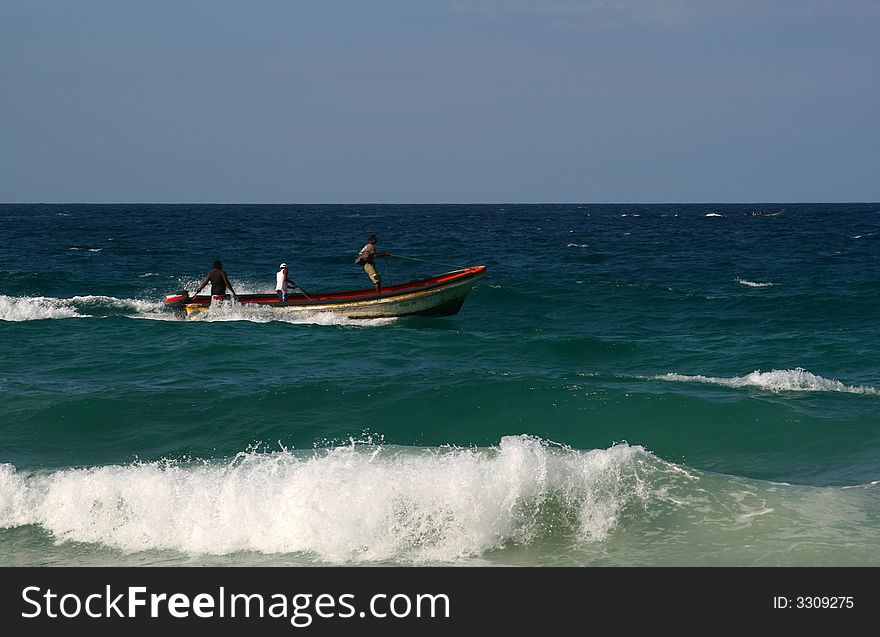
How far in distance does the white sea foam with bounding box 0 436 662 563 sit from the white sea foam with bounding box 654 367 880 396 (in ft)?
19.8

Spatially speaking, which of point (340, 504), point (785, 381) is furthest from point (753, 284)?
point (340, 504)

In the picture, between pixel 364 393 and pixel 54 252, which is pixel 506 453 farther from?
pixel 54 252

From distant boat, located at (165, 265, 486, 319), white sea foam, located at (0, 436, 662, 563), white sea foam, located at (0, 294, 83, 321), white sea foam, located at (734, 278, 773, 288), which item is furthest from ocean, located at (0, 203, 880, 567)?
white sea foam, located at (734, 278, 773, 288)

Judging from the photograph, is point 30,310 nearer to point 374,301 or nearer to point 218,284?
point 218,284

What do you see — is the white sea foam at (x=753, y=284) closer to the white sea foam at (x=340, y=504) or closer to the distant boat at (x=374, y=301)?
the distant boat at (x=374, y=301)

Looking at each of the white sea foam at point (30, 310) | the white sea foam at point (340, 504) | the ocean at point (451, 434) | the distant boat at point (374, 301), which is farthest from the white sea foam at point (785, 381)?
the white sea foam at point (30, 310)

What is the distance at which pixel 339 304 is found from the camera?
71.2ft

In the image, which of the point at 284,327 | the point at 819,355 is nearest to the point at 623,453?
the point at 819,355

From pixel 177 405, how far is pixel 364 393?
8.92 ft

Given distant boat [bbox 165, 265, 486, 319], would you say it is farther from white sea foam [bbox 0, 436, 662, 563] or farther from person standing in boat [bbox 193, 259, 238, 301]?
white sea foam [bbox 0, 436, 662, 563]

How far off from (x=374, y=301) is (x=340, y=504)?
14.1 m

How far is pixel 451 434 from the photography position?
11805 millimetres
